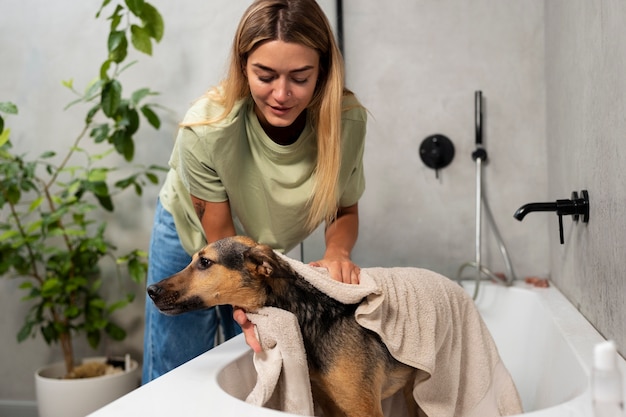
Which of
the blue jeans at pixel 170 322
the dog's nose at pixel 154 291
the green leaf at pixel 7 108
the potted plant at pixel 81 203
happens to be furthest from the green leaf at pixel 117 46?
the dog's nose at pixel 154 291

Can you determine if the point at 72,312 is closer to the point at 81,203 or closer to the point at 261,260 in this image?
the point at 81,203

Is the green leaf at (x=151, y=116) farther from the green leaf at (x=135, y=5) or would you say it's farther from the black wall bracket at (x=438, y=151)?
the black wall bracket at (x=438, y=151)

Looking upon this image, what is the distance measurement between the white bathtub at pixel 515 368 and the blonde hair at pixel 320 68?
440 mm

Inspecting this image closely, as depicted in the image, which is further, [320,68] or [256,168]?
[256,168]

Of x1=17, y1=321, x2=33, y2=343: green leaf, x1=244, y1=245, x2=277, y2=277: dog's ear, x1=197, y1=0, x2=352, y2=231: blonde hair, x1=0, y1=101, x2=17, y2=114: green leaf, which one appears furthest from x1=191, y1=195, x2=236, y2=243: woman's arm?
x1=17, y1=321, x2=33, y2=343: green leaf

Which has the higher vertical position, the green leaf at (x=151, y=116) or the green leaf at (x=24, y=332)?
the green leaf at (x=151, y=116)

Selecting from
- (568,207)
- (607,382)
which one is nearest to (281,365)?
(607,382)

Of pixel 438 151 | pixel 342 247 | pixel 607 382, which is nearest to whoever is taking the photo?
pixel 607 382

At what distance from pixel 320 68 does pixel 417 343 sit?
670 mm

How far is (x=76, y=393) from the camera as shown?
2773mm

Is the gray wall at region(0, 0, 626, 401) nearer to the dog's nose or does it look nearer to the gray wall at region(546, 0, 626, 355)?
the gray wall at region(546, 0, 626, 355)

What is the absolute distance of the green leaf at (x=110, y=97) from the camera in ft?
8.96

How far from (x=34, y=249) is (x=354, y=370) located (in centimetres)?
196

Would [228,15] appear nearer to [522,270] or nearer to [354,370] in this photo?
[522,270]
